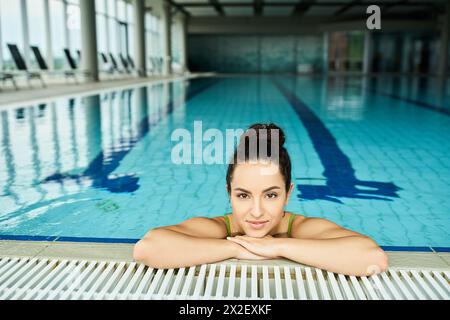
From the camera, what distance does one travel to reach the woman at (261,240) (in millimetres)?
1578

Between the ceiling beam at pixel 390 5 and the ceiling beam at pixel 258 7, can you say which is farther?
the ceiling beam at pixel 258 7

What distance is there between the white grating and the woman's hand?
44mm

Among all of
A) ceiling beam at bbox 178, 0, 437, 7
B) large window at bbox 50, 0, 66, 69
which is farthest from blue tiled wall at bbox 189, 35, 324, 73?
large window at bbox 50, 0, 66, 69

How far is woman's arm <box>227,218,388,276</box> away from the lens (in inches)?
61.7

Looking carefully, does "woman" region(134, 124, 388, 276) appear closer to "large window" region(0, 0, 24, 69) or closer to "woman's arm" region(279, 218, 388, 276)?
"woman's arm" region(279, 218, 388, 276)

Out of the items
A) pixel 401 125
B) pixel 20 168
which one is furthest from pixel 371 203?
pixel 401 125

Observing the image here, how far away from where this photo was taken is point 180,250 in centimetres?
160

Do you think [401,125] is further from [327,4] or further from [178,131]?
[327,4]

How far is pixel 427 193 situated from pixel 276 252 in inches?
85.6

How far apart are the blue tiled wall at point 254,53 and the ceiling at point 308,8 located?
3.12 meters

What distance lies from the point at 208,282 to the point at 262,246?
0.75 feet

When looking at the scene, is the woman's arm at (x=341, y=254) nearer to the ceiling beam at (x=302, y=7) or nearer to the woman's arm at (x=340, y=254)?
the woman's arm at (x=340, y=254)

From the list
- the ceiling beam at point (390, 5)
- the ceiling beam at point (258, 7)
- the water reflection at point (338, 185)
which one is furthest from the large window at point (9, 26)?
the ceiling beam at point (390, 5)

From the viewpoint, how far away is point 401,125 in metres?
6.75
